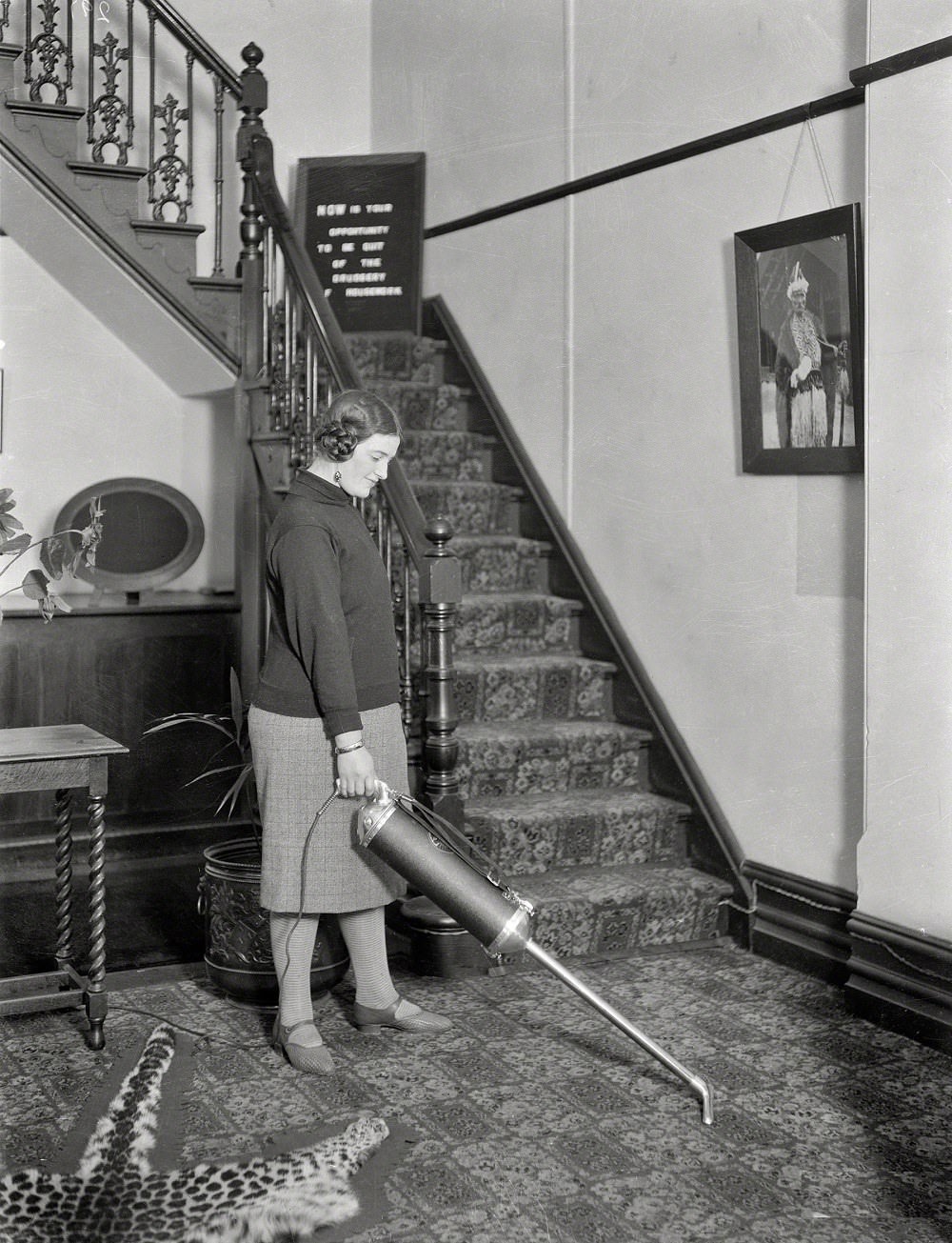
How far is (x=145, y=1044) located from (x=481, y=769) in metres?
1.85

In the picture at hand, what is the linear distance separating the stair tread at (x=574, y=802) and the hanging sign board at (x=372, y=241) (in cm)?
311

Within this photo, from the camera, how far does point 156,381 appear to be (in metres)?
7.27

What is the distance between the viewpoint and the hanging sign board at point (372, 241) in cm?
750

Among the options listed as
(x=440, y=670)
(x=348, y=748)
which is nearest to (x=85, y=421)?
(x=440, y=670)

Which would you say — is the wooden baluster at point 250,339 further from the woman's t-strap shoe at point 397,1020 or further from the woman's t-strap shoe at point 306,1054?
the woman's t-strap shoe at point 306,1054

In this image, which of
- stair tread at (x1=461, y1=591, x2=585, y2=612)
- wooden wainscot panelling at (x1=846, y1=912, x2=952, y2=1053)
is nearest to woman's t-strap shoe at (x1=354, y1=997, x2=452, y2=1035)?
wooden wainscot panelling at (x1=846, y1=912, x2=952, y2=1053)

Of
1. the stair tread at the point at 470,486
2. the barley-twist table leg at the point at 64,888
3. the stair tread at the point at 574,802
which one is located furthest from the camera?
the stair tread at the point at 470,486

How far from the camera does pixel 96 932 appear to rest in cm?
390

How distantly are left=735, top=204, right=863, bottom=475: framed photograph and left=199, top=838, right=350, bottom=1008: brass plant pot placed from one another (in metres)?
2.23

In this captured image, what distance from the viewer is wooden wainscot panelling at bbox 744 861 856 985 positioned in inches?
180

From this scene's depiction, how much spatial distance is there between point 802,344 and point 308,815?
238 centimetres

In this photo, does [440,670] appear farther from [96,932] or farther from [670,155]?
[670,155]

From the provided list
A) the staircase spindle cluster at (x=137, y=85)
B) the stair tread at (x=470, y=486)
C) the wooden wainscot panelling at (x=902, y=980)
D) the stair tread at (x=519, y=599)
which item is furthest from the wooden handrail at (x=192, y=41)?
the wooden wainscot panelling at (x=902, y=980)

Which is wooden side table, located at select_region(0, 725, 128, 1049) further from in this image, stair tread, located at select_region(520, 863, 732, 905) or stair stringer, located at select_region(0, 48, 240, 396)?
stair stringer, located at select_region(0, 48, 240, 396)
